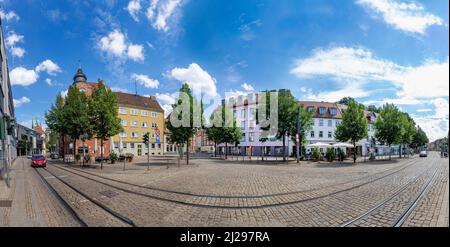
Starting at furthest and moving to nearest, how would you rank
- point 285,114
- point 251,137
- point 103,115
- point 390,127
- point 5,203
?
point 251,137 < point 390,127 < point 285,114 < point 103,115 < point 5,203

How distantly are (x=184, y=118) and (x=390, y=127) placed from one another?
31859mm

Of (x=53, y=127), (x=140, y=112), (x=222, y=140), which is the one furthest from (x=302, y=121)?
(x=140, y=112)

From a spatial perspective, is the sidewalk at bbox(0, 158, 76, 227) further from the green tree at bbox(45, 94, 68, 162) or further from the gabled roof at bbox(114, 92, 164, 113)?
the gabled roof at bbox(114, 92, 164, 113)

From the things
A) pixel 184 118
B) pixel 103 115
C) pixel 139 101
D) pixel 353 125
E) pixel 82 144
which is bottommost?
pixel 82 144

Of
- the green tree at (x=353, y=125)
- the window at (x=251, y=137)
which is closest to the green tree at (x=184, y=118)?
the green tree at (x=353, y=125)

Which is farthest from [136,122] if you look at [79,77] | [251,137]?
Answer: [251,137]

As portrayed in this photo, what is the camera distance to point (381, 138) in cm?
3853

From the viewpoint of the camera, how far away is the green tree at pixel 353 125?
31.8m

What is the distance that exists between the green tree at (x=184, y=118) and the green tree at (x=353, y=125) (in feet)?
64.7

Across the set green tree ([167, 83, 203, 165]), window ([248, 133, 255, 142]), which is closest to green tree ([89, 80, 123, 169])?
green tree ([167, 83, 203, 165])

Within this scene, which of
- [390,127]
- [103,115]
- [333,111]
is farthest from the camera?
[333,111]

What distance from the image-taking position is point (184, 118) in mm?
24375

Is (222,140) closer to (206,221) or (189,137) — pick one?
(189,137)

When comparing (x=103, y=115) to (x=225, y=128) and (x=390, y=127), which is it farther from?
(x=390, y=127)
